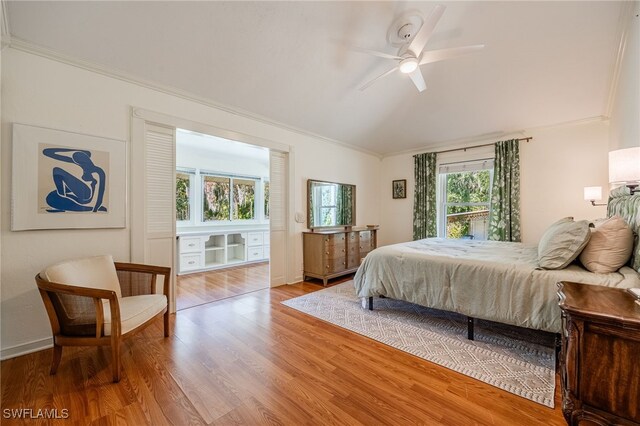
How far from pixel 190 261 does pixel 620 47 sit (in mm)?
6519

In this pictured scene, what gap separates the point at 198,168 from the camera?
5363 millimetres

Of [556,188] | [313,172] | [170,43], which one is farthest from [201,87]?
[556,188]

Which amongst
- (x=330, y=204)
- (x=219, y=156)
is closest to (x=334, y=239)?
(x=330, y=204)

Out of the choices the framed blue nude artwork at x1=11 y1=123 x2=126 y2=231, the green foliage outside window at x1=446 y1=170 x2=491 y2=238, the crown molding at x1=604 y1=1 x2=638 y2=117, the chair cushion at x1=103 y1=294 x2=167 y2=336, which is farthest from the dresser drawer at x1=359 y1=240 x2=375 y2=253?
the crown molding at x1=604 y1=1 x2=638 y2=117

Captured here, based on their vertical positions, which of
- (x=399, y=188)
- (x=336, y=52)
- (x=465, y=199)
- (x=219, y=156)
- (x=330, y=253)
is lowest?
(x=330, y=253)

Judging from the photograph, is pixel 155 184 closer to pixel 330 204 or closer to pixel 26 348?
pixel 26 348

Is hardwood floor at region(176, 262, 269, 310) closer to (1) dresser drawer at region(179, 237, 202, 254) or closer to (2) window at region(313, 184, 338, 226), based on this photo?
(1) dresser drawer at region(179, 237, 202, 254)

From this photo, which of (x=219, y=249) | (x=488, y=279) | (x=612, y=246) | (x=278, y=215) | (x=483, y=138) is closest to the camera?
(x=612, y=246)

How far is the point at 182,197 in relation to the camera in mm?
5254

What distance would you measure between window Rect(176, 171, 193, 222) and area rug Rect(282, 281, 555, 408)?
3277 mm

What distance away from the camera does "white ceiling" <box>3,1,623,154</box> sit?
7.29 feet

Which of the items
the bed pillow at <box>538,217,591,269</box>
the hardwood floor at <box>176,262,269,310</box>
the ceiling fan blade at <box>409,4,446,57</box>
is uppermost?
the ceiling fan blade at <box>409,4,446,57</box>

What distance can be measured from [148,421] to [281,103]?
3434 mm

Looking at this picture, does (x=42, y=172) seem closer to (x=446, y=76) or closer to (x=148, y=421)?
(x=148, y=421)
